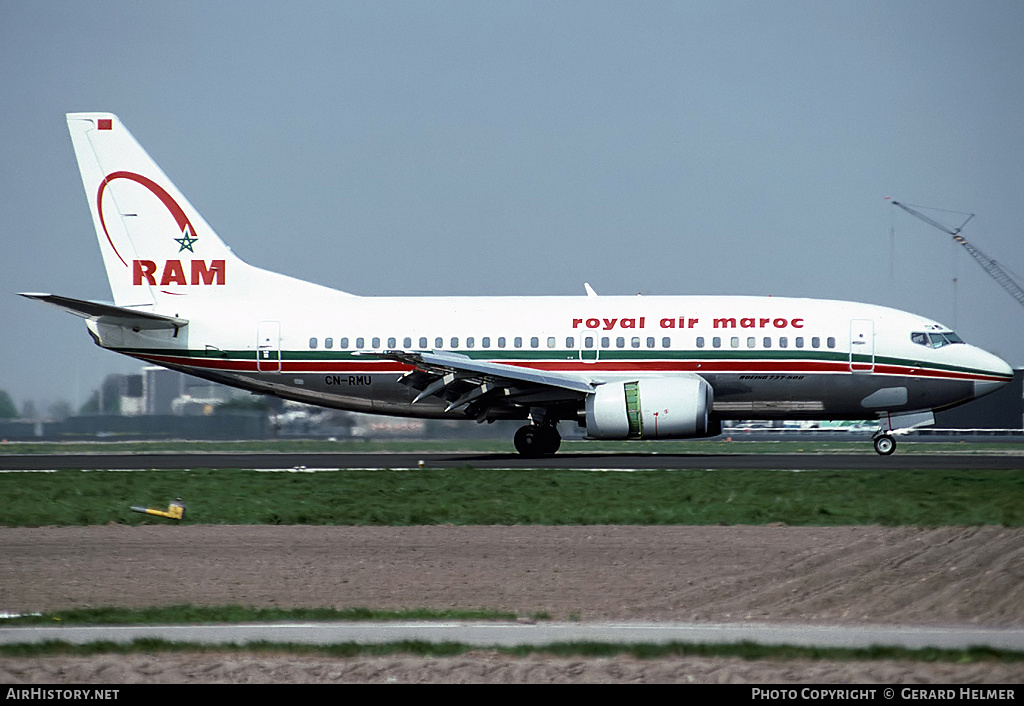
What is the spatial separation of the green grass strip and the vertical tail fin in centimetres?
940

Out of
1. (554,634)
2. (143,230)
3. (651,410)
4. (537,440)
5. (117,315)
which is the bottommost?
(554,634)

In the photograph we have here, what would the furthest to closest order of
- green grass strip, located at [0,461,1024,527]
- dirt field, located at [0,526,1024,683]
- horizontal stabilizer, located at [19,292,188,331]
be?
1. horizontal stabilizer, located at [19,292,188,331]
2. green grass strip, located at [0,461,1024,527]
3. dirt field, located at [0,526,1024,683]

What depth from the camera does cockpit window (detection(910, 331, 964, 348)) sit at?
3416 centimetres

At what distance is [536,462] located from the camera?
32875mm

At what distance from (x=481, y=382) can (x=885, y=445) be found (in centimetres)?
1170

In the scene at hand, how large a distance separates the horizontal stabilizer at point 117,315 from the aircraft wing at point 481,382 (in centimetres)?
605

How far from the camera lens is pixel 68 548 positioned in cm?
1759

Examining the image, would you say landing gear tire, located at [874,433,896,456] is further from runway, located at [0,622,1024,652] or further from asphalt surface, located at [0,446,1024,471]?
runway, located at [0,622,1024,652]

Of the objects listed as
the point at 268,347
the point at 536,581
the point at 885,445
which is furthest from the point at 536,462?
the point at 536,581

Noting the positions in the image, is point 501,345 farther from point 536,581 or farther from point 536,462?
point 536,581

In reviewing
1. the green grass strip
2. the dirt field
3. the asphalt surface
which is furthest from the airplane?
the dirt field

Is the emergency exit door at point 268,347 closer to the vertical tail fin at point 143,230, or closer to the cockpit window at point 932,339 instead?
the vertical tail fin at point 143,230

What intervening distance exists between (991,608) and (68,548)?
12.4m
